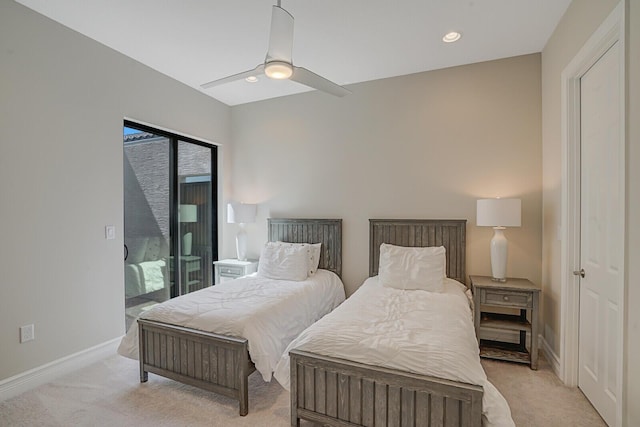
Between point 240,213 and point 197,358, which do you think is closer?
point 197,358

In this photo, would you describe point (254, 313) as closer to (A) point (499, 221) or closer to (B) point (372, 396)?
(B) point (372, 396)

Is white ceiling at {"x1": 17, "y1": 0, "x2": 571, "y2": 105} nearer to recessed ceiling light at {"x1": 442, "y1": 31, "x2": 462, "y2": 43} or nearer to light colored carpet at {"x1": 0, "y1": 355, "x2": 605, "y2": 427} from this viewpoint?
recessed ceiling light at {"x1": 442, "y1": 31, "x2": 462, "y2": 43}

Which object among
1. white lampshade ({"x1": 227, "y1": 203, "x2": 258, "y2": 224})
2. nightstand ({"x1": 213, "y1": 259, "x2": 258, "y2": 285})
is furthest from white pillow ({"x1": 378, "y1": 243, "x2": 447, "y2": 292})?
white lampshade ({"x1": 227, "y1": 203, "x2": 258, "y2": 224})

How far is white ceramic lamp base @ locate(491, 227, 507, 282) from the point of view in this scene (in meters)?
2.95

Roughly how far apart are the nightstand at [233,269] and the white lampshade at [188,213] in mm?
703

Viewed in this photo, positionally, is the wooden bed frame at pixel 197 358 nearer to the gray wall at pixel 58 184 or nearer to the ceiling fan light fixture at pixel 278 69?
the gray wall at pixel 58 184

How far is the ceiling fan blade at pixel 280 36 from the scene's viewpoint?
1886 mm

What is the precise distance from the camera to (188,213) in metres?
4.19

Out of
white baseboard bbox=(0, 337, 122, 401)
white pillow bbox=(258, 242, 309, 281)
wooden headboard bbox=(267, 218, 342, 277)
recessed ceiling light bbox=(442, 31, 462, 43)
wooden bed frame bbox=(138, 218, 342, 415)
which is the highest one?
recessed ceiling light bbox=(442, 31, 462, 43)

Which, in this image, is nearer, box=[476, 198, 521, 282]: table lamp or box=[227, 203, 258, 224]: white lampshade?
box=[476, 198, 521, 282]: table lamp

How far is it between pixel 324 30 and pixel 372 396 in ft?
9.39

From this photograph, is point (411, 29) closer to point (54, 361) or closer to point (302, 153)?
point (302, 153)

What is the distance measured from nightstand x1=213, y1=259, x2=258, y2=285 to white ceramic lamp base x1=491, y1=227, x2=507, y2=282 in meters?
2.90

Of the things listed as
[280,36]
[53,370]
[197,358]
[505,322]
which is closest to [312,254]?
[197,358]
